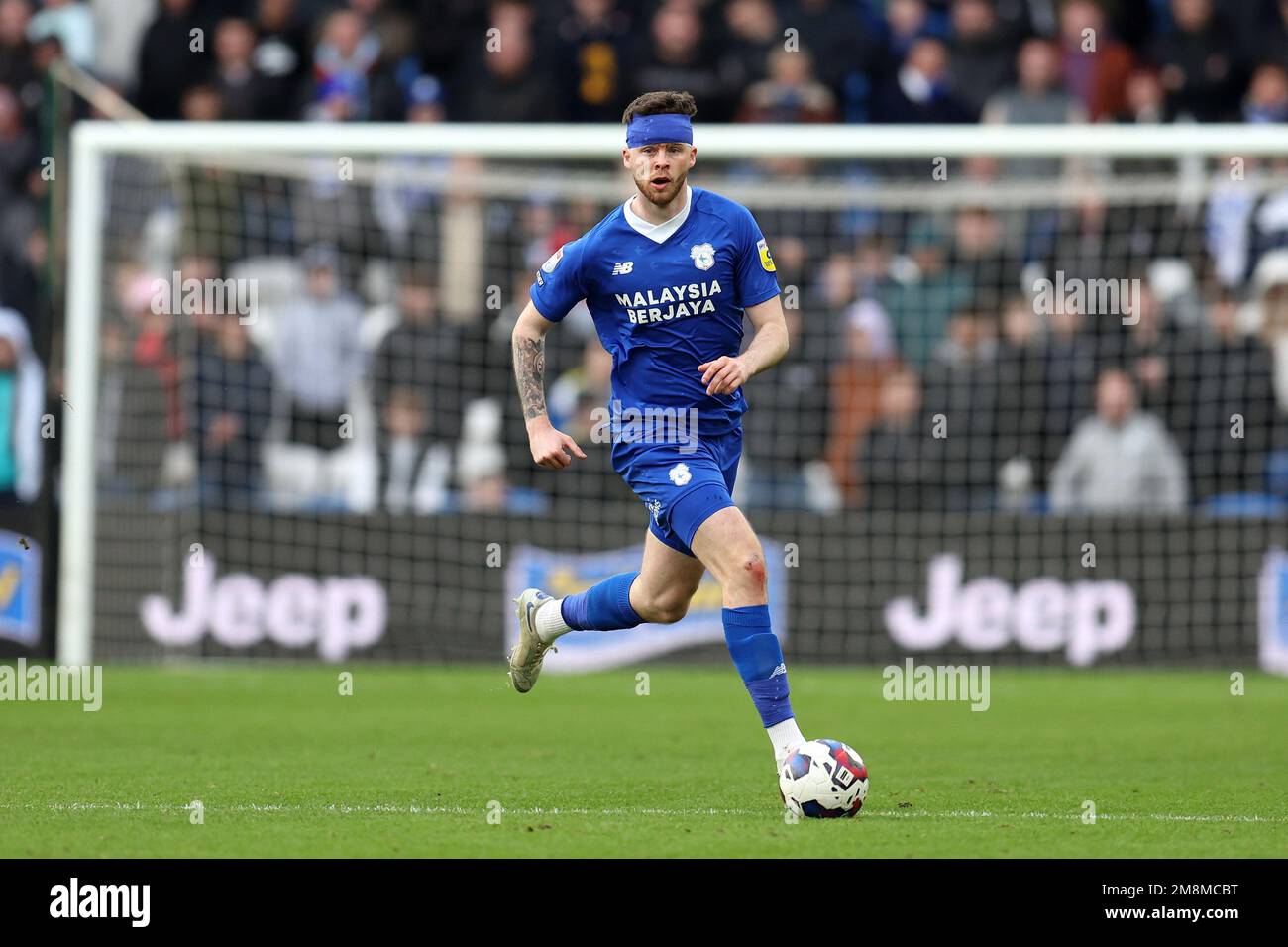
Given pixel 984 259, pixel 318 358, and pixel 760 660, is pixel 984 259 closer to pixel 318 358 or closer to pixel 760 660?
pixel 318 358

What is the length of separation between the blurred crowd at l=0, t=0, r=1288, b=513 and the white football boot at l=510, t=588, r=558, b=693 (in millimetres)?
6356

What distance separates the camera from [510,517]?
1534 cm

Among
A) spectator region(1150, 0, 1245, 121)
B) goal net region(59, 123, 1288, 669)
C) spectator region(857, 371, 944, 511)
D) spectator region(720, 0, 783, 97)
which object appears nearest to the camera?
goal net region(59, 123, 1288, 669)

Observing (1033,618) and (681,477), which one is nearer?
(681,477)

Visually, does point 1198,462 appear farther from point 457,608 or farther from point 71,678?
point 71,678

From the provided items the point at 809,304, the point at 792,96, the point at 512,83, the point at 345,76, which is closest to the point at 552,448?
the point at 809,304

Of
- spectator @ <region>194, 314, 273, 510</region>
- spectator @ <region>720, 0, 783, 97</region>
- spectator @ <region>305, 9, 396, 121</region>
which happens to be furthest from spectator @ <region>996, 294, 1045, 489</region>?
spectator @ <region>305, 9, 396, 121</region>

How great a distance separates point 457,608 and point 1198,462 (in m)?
5.86

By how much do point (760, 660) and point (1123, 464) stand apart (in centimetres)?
848

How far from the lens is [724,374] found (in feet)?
24.4

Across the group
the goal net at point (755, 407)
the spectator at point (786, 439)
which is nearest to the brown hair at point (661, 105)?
the goal net at point (755, 407)

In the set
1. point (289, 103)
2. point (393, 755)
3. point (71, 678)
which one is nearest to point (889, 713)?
point (393, 755)

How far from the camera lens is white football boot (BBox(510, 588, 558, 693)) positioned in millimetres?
9148

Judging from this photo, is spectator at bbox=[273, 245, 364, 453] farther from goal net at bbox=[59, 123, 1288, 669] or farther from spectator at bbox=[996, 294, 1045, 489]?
spectator at bbox=[996, 294, 1045, 489]
